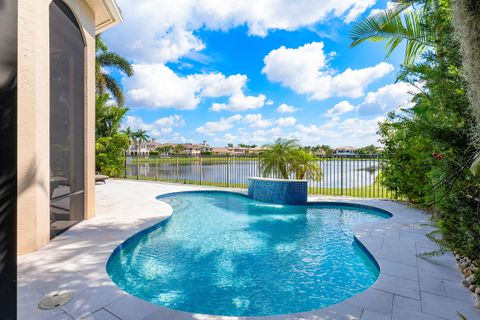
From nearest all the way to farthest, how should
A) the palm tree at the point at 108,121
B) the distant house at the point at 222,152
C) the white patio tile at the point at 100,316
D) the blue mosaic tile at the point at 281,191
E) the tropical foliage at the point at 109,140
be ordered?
the white patio tile at the point at 100,316 < the blue mosaic tile at the point at 281,191 < the tropical foliage at the point at 109,140 < the distant house at the point at 222,152 < the palm tree at the point at 108,121

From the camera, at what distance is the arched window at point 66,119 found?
450 cm

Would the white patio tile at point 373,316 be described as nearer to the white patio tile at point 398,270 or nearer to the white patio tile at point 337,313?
the white patio tile at point 337,313

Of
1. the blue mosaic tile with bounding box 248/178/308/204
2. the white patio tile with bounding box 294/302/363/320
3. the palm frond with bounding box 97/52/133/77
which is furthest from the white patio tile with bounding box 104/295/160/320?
the palm frond with bounding box 97/52/133/77

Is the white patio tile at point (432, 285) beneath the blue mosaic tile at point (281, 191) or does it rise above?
beneath

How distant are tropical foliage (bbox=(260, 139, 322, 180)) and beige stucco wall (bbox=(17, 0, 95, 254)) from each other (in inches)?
284

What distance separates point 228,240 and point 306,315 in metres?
2.90

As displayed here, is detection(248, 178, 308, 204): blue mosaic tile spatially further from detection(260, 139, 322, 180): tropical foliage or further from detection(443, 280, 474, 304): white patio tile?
detection(443, 280, 474, 304): white patio tile

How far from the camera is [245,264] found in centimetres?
398

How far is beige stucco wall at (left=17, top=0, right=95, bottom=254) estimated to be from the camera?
3535 millimetres

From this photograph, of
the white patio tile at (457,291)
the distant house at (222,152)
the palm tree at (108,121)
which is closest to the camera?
the white patio tile at (457,291)

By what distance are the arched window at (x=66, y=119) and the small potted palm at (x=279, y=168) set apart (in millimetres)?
5422

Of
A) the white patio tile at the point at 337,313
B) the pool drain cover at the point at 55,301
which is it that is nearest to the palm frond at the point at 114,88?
the pool drain cover at the point at 55,301

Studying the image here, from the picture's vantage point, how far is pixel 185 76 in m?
18.0

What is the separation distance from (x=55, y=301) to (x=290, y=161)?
811 cm
